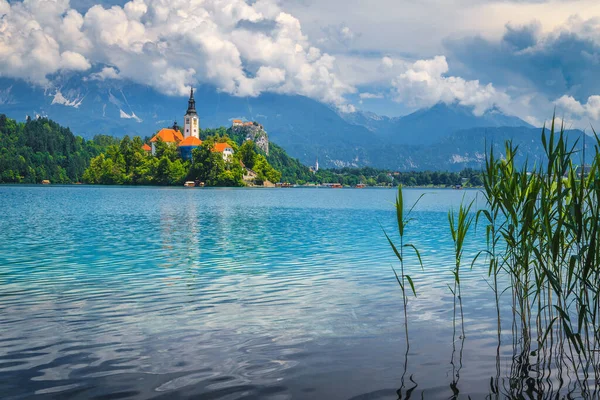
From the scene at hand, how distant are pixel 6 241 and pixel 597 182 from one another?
1097 inches

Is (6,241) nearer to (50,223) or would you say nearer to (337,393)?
(50,223)

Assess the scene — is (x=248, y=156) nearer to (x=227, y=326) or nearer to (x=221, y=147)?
(x=221, y=147)

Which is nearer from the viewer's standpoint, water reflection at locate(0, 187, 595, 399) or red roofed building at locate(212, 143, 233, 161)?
water reflection at locate(0, 187, 595, 399)

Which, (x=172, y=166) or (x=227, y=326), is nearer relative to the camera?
(x=227, y=326)

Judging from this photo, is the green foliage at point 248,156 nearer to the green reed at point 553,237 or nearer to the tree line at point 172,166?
the tree line at point 172,166

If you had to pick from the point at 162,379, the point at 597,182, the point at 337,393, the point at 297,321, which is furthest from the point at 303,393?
the point at 597,182

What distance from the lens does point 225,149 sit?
626ft

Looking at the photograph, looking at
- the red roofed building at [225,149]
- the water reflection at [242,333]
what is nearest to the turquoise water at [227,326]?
the water reflection at [242,333]

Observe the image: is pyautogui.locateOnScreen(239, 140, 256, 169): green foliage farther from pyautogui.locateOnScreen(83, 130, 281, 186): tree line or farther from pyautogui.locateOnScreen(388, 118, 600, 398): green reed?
pyautogui.locateOnScreen(388, 118, 600, 398): green reed

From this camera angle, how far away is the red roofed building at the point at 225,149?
18470 centimetres

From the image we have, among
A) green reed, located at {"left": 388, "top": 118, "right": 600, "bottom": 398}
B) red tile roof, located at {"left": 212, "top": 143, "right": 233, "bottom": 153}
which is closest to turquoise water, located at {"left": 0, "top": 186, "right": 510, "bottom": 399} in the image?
green reed, located at {"left": 388, "top": 118, "right": 600, "bottom": 398}

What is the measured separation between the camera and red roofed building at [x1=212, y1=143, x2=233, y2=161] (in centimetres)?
18470

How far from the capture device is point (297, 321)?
1234 centimetres

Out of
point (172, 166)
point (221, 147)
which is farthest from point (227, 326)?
point (221, 147)
